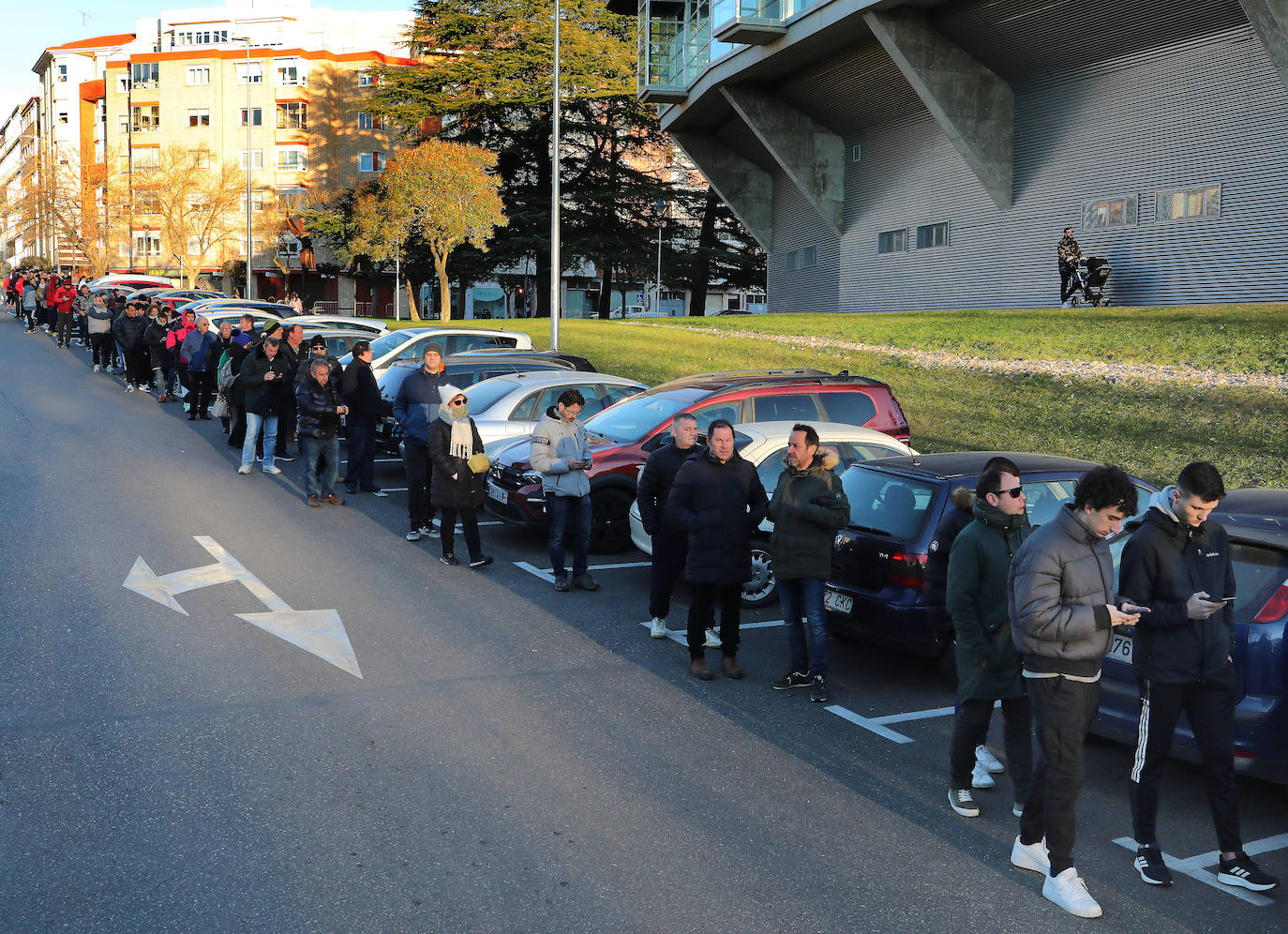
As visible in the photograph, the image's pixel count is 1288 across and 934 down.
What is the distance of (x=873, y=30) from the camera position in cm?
2611

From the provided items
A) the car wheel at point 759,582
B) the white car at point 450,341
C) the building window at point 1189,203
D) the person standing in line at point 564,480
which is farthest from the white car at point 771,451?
the building window at point 1189,203

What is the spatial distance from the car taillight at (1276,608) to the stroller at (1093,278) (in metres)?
21.0

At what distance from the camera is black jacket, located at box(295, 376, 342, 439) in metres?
13.9

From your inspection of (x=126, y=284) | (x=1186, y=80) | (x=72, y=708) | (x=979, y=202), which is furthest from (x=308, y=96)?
(x=72, y=708)

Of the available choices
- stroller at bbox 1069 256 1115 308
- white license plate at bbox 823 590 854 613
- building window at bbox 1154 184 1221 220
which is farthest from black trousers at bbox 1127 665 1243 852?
stroller at bbox 1069 256 1115 308

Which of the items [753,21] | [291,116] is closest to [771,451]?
[753,21]

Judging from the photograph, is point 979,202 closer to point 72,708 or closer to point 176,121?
point 72,708

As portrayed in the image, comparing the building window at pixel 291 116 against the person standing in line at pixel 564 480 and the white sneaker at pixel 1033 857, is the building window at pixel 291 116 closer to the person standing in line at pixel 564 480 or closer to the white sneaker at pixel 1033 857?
the person standing in line at pixel 564 480

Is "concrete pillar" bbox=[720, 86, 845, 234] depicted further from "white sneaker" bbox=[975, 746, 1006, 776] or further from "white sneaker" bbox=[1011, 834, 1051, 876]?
"white sneaker" bbox=[1011, 834, 1051, 876]

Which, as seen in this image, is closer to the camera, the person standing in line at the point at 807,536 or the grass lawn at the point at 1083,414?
the person standing in line at the point at 807,536

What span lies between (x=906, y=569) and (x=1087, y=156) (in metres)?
21.0

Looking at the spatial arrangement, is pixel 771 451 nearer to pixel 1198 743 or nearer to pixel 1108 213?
pixel 1198 743

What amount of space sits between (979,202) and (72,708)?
2650cm

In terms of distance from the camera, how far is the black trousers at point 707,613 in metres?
8.13
